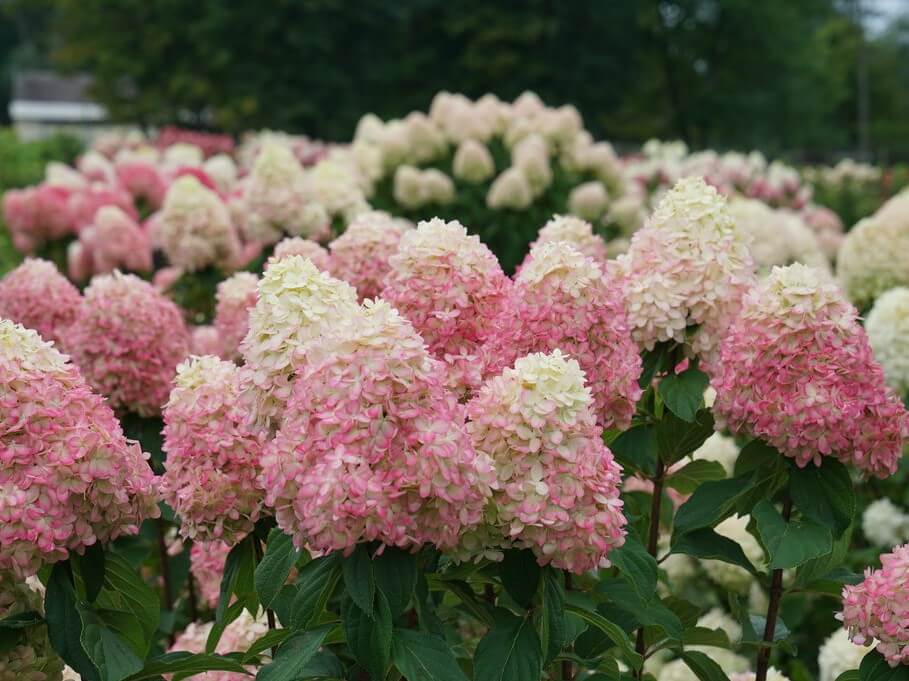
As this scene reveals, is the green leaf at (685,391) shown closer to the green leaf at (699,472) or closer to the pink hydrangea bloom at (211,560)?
the green leaf at (699,472)

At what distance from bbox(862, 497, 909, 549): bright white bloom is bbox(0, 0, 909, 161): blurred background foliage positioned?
2667 centimetres

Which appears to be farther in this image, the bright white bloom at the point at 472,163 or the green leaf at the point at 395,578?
the bright white bloom at the point at 472,163

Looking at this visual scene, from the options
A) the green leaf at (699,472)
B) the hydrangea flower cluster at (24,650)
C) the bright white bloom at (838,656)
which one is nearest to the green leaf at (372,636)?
the hydrangea flower cluster at (24,650)

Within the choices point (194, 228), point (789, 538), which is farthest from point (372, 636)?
point (194, 228)

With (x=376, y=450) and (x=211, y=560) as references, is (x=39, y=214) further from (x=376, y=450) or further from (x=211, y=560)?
(x=376, y=450)

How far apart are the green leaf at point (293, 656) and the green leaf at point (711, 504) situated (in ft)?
2.43

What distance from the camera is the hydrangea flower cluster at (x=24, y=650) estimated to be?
1.97m

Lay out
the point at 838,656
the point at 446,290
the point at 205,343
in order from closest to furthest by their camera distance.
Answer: the point at 446,290 → the point at 838,656 → the point at 205,343

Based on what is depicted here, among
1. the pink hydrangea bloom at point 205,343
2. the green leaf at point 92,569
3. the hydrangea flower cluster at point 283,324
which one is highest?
the hydrangea flower cluster at point 283,324

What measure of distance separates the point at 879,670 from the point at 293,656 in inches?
38.4

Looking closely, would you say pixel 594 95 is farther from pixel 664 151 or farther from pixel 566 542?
pixel 566 542

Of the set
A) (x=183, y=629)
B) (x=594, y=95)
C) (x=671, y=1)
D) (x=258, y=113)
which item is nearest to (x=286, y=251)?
(x=183, y=629)

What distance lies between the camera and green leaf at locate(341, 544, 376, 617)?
1662 mm

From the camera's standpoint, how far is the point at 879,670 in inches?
77.1
